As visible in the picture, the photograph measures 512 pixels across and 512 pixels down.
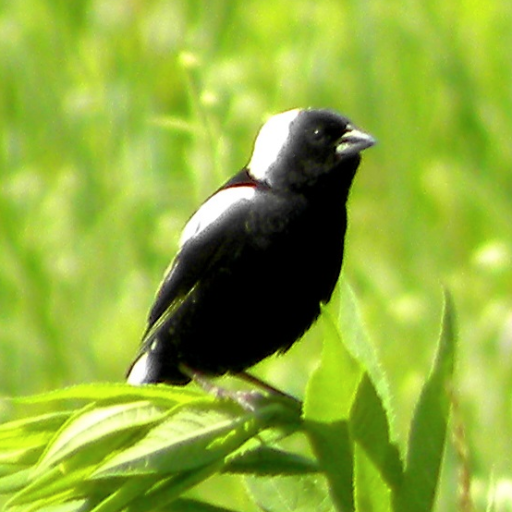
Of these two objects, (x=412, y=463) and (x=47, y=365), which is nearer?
(x=412, y=463)

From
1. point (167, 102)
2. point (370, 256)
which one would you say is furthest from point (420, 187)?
point (167, 102)

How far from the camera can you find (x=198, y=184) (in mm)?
2051

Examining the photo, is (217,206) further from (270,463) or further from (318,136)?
(270,463)

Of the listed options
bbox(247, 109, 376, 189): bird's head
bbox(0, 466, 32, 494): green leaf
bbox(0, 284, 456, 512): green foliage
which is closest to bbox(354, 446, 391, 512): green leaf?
bbox(0, 284, 456, 512): green foliage

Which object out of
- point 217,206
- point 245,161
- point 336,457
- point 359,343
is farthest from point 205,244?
point 245,161

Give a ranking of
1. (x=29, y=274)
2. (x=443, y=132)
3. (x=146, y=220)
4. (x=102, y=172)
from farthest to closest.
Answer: (x=443, y=132) < (x=102, y=172) < (x=146, y=220) < (x=29, y=274)

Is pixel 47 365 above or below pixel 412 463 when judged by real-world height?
below

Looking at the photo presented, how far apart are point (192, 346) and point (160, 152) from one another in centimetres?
193

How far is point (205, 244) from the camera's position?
6.54ft

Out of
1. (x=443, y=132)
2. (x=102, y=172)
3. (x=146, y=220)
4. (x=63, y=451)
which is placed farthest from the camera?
(x=443, y=132)

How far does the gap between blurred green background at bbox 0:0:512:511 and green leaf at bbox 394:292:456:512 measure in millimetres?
1490

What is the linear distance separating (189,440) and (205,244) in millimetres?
1025

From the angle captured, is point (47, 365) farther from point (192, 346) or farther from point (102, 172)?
point (192, 346)

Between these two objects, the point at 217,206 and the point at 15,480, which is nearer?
the point at 15,480
